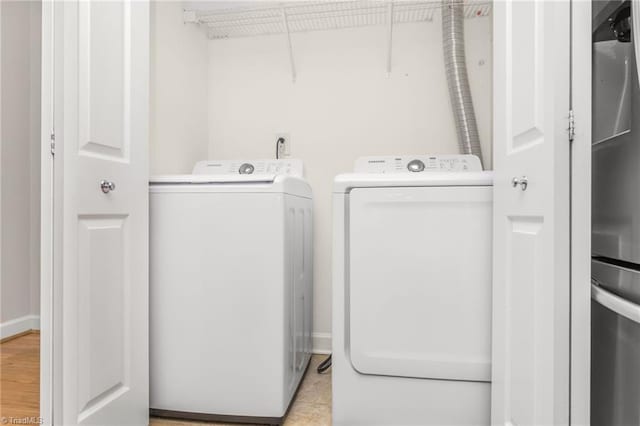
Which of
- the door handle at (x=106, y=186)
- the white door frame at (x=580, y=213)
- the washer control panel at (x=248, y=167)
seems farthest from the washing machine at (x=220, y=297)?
the white door frame at (x=580, y=213)

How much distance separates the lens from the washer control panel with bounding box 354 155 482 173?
68.6 inches

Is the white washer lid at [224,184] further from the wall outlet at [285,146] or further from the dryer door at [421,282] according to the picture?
the wall outlet at [285,146]

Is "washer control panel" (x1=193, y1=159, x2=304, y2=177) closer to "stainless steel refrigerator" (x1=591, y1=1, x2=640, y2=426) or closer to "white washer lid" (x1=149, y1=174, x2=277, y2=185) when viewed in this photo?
"white washer lid" (x1=149, y1=174, x2=277, y2=185)

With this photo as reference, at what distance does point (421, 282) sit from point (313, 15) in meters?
1.61

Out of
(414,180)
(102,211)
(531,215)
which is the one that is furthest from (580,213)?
(102,211)

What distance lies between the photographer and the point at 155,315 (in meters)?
1.33

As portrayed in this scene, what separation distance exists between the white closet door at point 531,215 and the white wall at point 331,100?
913 mm

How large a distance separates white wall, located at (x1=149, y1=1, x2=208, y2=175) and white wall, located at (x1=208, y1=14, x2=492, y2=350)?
12 cm

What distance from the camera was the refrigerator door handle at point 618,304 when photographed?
0.69 m

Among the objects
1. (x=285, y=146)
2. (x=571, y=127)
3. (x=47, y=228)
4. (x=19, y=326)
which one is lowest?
(x=19, y=326)

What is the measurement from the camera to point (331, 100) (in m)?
2.08

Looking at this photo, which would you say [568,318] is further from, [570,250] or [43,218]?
[43,218]

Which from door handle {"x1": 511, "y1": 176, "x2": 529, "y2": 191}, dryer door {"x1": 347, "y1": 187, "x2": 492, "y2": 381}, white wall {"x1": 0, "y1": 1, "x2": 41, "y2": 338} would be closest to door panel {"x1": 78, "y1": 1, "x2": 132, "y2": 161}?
white wall {"x1": 0, "y1": 1, "x2": 41, "y2": 338}

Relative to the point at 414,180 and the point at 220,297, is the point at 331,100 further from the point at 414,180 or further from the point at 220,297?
the point at 220,297
